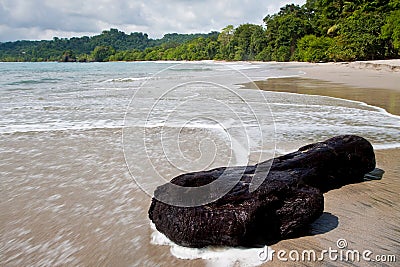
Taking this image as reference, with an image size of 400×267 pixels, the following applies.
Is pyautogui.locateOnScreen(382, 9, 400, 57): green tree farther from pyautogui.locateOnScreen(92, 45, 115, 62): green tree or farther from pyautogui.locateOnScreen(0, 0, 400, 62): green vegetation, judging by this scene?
pyautogui.locateOnScreen(92, 45, 115, 62): green tree

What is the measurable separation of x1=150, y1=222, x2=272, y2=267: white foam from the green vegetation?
135ft

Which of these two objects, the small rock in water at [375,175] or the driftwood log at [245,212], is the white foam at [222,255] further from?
the small rock in water at [375,175]

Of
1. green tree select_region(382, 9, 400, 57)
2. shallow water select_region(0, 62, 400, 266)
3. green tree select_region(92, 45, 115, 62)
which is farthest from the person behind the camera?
green tree select_region(92, 45, 115, 62)

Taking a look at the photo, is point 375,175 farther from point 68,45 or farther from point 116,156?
point 68,45

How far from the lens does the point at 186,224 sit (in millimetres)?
2625

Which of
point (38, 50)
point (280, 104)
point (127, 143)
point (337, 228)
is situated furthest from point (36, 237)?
point (38, 50)

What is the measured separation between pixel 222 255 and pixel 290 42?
77095 millimetres

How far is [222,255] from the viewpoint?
99.5 inches

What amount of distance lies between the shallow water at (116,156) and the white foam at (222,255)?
7 centimetres

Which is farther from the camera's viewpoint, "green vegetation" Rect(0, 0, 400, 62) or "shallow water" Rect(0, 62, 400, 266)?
"green vegetation" Rect(0, 0, 400, 62)

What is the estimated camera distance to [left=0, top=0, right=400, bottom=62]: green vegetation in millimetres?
42406

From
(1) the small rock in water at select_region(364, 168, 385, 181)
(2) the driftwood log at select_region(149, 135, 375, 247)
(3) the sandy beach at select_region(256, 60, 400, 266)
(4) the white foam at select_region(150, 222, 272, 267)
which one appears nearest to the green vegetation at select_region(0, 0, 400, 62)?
(1) the small rock in water at select_region(364, 168, 385, 181)

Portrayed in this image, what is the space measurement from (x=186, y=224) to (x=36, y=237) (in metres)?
1.34

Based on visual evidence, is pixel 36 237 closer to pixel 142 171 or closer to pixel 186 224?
pixel 186 224
